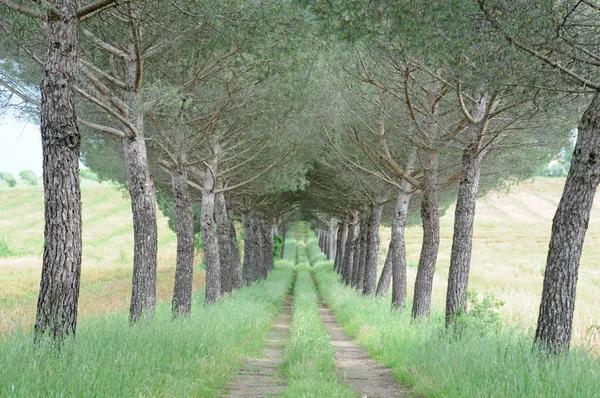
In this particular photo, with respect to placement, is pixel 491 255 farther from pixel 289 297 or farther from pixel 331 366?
pixel 331 366

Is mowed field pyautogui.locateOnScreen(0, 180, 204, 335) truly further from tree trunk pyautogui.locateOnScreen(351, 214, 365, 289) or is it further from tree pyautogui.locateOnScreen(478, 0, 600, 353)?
tree trunk pyautogui.locateOnScreen(351, 214, 365, 289)

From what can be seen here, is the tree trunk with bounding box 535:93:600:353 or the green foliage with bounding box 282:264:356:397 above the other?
the tree trunk with bounding box 535:93:600:353

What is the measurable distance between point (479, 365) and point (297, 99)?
9.55m

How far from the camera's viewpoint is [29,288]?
30.3 metres

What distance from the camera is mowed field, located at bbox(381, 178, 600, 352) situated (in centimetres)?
1693

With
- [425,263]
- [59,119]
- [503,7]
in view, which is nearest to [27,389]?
[59,119]

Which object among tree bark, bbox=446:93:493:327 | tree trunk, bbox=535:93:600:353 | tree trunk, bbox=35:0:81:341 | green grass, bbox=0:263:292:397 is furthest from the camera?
tree bark, bbox=446:93:493:327

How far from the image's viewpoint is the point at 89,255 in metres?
56.8

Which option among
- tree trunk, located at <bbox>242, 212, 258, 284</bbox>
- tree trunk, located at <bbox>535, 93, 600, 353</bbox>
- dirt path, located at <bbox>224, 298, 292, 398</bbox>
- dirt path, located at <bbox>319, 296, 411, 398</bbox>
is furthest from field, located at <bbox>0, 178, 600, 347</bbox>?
tree trunk, located at <bbox>242, 212, 258, 284</bbox>

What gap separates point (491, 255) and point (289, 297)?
36.7 m

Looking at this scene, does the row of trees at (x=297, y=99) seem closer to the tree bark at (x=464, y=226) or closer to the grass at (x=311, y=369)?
the tree bark at (x=464, y=226)

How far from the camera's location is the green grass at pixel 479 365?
229 inches

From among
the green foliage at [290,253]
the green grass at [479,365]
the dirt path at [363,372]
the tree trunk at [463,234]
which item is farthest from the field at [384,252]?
the green foliage at [290,253]

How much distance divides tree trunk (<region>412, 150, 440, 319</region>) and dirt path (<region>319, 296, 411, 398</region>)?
1903 millimetres
